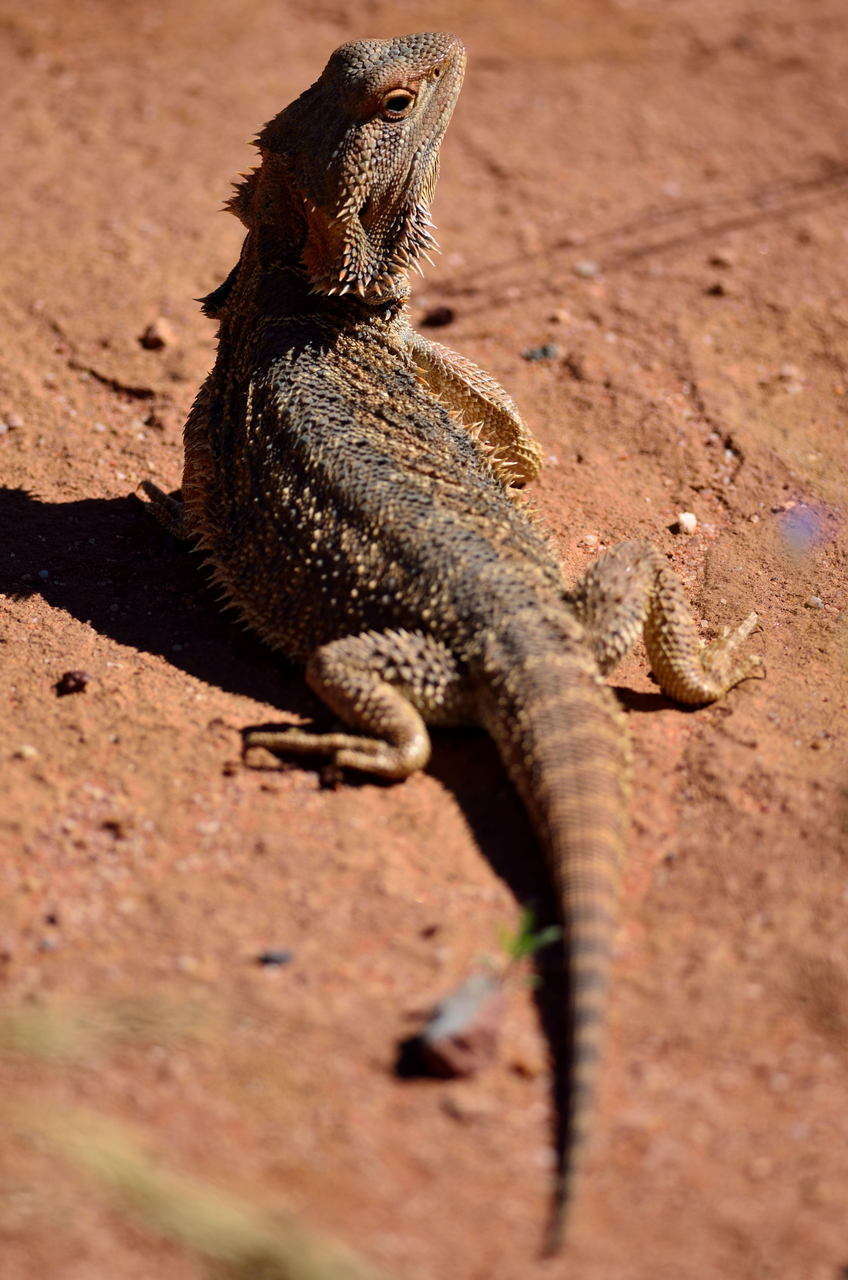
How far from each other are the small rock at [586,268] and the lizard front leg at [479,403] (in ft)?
6.69

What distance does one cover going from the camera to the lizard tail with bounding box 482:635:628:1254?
9.87 ft

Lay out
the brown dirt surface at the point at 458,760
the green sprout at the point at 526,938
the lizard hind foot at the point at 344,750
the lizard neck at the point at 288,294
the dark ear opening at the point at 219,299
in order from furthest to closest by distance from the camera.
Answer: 1. the dark ear opening at the point at 219,299
2. the lizard neck at the point at 288,294
3. the lizard hind foot at the point at 344,750
4. the green sprout at the point at 526,938
5. the brown dirt surface at the point at 458,760

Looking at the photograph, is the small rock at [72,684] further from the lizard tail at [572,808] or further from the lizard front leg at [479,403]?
→ the lizard front leg at [479,403]

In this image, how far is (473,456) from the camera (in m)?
4.74

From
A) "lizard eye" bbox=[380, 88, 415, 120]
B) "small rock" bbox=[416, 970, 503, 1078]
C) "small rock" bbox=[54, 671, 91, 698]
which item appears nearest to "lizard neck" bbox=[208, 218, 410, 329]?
"lizard eye" bbox=[380, 88, 415, 120]

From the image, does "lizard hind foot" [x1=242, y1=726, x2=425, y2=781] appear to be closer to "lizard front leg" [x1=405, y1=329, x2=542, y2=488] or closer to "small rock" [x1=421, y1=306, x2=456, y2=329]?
"lizard front leg" [x1=405, y1=329, x2=542, y2=488]

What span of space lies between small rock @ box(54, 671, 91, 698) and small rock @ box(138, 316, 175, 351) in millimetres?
2725

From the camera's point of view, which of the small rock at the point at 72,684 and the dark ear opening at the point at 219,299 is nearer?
the small rock at the point at 72,684

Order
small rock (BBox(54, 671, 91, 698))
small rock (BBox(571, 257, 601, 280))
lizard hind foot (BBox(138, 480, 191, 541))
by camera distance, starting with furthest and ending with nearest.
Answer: small rock (BBox(571, 257, 601, 280)) → lizard hind foot (BBox(138, 480, 191, 541)) → small rock (BBox(54, 671, 91, 698))

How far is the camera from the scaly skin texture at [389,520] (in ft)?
12.6

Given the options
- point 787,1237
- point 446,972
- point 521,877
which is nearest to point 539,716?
point 521,877

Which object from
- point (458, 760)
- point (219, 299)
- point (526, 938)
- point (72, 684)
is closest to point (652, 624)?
point (458, 760)

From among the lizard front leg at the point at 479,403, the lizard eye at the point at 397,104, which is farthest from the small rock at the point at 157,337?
the lizard eye at the point at 397,104

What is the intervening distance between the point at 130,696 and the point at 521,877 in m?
1.69
